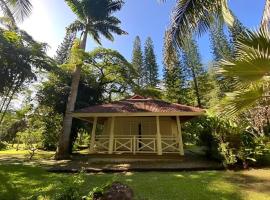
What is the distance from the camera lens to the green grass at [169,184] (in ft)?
25.4

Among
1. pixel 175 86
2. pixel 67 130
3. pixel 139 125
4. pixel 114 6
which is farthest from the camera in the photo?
pixel 175 86

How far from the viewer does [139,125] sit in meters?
17.2

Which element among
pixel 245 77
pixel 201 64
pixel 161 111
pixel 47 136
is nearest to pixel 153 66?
pixel 201 64

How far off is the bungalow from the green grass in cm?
391

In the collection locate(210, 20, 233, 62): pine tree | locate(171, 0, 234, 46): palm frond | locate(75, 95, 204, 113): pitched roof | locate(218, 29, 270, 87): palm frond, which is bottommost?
locate(218, 29, 270, 87): palm frond

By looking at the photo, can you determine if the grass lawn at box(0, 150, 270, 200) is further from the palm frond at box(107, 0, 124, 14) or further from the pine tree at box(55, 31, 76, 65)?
the pine tree at box(55, 31, 76, 65)

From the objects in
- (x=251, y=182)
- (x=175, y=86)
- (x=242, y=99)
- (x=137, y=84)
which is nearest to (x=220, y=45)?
(x=175, y=86)

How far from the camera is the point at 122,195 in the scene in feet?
19.2

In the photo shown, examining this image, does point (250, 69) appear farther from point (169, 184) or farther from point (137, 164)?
point (137, 164)

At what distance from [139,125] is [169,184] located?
8243 mm

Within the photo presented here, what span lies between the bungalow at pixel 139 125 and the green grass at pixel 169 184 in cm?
391

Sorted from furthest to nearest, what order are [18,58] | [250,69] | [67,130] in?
[67,130] → [18,58] → [250,69]

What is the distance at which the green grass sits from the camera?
774cm

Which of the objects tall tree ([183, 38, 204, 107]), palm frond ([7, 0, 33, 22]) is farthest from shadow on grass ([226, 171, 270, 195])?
tall tree ([183, 38, 204, 107])
